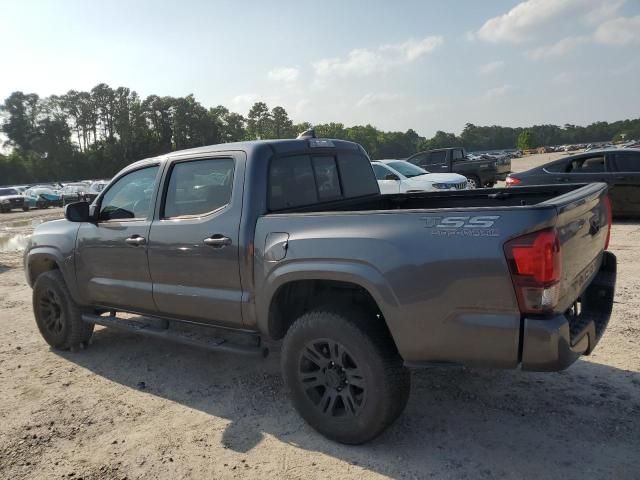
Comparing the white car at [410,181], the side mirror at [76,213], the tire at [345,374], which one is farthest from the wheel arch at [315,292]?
the white car at [410,181]

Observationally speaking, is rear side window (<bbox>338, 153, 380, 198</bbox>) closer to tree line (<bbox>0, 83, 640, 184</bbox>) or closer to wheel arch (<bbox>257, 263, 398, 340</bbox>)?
wheel arch (<bbox>257, 263, 398, 340</bbox>)

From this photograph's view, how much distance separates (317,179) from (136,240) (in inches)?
62.2

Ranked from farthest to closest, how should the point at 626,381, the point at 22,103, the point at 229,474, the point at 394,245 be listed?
1. the point at 22,103
2. the point at 626,381
3. the point at 229,474
4. the point at 394,245

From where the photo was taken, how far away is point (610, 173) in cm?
1011

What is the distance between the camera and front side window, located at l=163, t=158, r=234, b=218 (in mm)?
3783

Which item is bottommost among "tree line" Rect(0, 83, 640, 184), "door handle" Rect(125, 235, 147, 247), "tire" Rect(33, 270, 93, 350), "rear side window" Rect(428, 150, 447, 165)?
"tire" Rect(33, 270, 93, 350)

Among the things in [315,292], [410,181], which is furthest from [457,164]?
[315,292]

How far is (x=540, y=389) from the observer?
378cm

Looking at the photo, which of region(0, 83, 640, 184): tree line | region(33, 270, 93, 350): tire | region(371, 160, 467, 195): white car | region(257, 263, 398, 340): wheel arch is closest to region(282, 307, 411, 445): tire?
region(257, 263, 398, 340): wheel arch

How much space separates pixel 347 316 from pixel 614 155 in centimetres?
944

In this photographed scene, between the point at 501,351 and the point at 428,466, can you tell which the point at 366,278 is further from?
the point at 428,466

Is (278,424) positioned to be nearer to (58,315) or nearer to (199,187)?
(199,187)

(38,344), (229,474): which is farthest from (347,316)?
(38,344)

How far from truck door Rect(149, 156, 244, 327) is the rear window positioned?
0.29 metres
